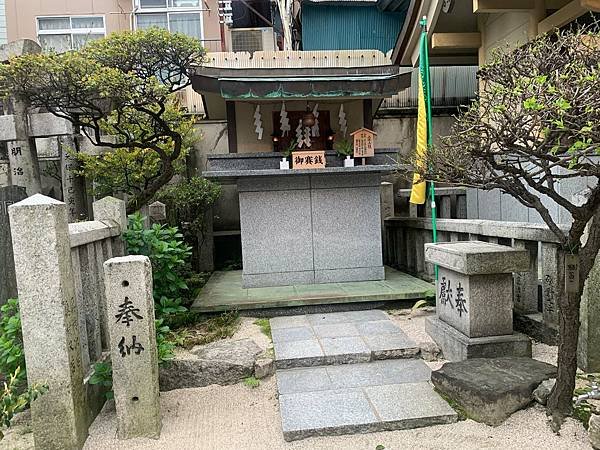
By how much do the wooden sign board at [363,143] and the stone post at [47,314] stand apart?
204 inches

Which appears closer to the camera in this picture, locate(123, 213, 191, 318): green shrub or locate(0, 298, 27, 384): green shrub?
locate(0, 298, 27, 384): green shrub

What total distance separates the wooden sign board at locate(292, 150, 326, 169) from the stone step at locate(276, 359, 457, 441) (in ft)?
12.1

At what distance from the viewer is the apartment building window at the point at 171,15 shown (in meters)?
15.3

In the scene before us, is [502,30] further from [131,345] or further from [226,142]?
[131,345]

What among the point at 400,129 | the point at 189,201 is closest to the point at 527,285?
the point at 189,201

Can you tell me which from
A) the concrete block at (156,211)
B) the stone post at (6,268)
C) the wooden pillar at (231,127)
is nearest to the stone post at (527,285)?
the wooden pillar at (231,127)

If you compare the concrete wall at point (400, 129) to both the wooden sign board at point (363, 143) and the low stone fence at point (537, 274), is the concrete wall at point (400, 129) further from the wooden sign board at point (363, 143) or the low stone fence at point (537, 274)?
the low stone fence at point (537, 274)

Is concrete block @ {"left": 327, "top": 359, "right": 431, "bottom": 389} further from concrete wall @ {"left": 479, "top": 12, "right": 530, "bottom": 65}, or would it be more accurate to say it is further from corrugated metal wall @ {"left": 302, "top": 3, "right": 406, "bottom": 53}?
corrugated metal wall @ {"left": 302, "top": 3, "right": 406, "bottom": 53}

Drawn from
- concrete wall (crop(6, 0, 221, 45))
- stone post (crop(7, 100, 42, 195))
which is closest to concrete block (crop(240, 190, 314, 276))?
stone post (crop(7, 100, 42, 195))

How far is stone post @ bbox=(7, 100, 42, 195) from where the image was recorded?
895 centimetres

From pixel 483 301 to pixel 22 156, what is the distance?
347 inches

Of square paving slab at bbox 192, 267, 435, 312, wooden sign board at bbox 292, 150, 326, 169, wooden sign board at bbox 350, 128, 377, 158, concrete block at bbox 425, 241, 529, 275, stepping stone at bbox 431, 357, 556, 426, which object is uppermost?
wooden sign board at bbox 350, 128, 377, 158

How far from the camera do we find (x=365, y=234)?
8266 mm

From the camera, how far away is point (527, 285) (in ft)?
18.3
